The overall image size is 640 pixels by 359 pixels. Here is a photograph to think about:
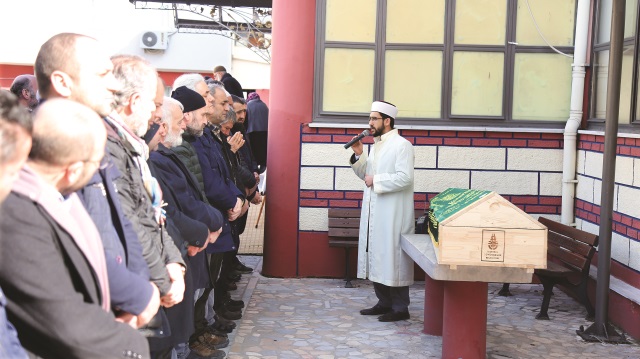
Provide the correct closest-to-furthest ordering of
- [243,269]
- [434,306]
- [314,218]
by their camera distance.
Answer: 1. [434,306]
2. [314,218]
3. [243,269]

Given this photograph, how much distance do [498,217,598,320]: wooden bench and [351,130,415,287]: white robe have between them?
117 cm

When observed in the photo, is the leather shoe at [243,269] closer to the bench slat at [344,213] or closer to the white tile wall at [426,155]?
the bench slat at [344,213]

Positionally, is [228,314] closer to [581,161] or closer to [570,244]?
[570,244]

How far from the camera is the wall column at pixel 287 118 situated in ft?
27.3

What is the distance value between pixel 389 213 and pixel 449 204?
117cm

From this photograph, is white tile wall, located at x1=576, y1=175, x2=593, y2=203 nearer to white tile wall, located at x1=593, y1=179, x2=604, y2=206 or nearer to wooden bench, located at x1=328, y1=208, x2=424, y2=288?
white tile wall, located at x1=593, y1=179, x2=604, y2=206

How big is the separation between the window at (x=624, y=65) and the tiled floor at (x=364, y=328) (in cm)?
175

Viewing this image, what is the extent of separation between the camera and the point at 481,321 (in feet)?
17.7

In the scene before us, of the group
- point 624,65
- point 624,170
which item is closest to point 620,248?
point 624,170

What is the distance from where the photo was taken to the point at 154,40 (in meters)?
23.8

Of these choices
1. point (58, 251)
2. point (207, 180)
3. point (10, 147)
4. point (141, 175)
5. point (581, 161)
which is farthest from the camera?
point (581, 161)

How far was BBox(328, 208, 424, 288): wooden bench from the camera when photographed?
8.12 metres

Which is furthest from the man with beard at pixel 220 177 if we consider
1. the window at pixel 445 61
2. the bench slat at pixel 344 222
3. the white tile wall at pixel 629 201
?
the white tile wall at pixel 629 201

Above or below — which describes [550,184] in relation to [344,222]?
above
